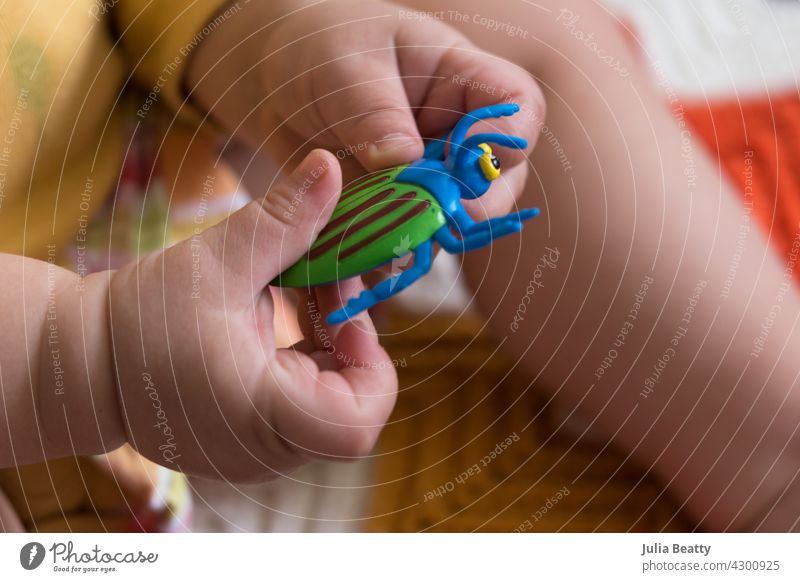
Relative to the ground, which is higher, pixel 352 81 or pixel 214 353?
pixel 352 81

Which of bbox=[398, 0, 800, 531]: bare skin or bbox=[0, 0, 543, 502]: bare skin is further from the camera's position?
bbox=[398, 0, 800, 531]: bare skin

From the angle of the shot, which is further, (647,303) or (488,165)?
(647,303)

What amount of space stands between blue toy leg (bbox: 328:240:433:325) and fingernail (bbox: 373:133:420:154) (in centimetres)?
6

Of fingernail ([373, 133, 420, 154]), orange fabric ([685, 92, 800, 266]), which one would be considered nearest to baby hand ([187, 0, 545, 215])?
fingernail ([373, 133, 420, 154])

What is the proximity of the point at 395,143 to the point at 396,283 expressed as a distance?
0.26 ft

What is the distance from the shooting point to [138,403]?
291 millimetres

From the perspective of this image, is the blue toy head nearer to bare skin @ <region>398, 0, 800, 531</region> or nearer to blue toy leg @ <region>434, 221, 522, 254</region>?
blue toy leg @ <region>434, 221, 522, 254</region>

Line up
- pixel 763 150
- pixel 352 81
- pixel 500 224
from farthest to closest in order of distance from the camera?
pixel 763 150
pixel 352 81
pixel 500 224

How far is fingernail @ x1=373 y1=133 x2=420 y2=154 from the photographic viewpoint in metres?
0.30

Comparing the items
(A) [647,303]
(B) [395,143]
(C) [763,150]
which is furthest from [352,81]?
(C) [763,150]

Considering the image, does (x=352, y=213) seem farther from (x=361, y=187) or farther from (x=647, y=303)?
(x=647, y=303)

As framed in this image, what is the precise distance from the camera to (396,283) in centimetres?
24

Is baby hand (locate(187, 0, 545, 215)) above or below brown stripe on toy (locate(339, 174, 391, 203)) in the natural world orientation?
above
